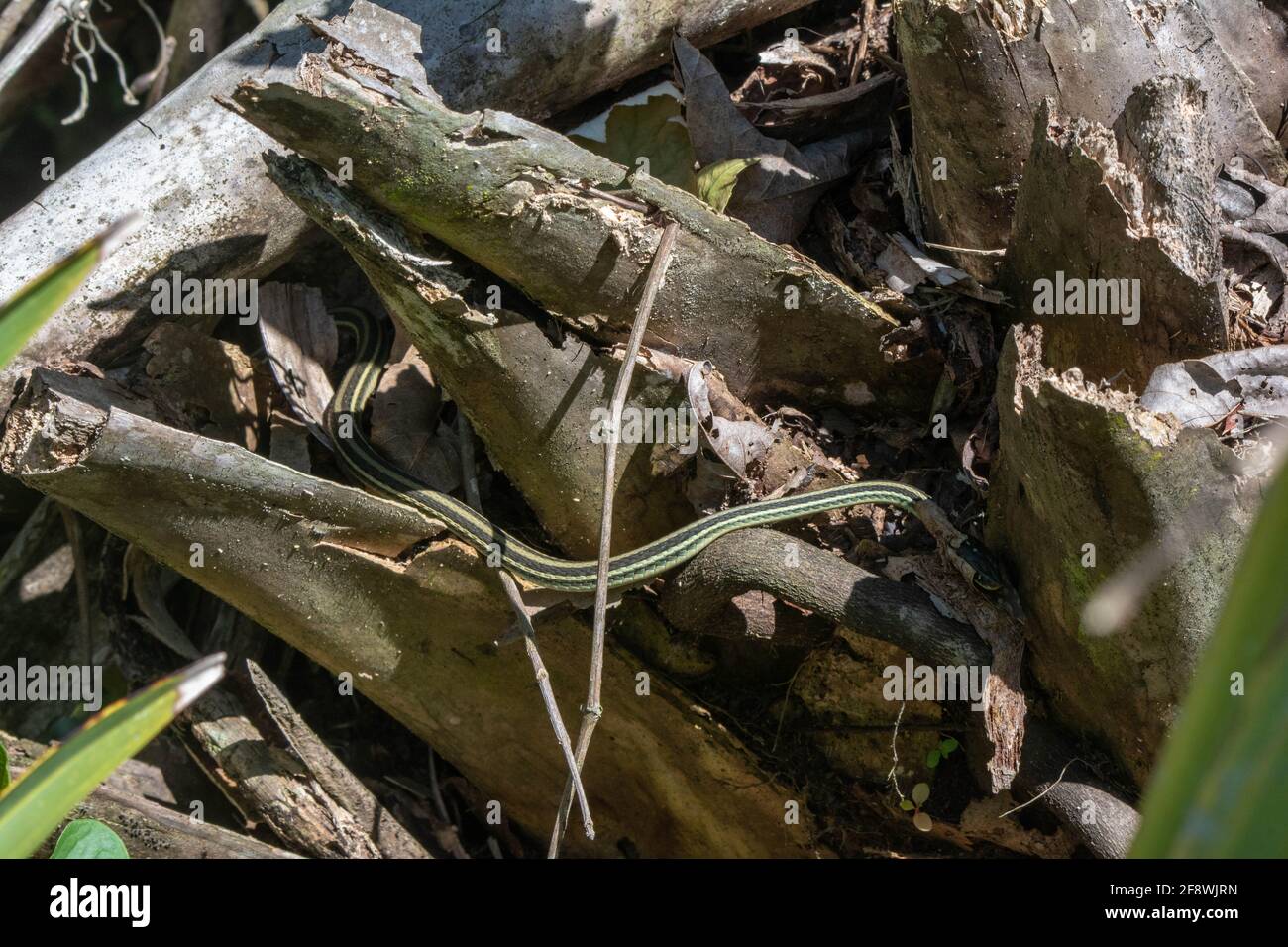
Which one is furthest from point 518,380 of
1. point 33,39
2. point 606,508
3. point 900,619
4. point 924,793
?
point 33,39

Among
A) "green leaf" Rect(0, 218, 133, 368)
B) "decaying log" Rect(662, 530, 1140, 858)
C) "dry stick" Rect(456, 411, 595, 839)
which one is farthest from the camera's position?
"decaying log" Rect(662, 530, 1140, 858)

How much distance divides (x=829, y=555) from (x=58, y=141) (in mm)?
4867

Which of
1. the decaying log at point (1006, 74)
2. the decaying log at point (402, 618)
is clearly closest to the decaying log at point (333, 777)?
the decaying log at point (402, 618)

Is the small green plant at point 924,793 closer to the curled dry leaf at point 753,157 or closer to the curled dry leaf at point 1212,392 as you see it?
the curled dry leaf at point 1212,392

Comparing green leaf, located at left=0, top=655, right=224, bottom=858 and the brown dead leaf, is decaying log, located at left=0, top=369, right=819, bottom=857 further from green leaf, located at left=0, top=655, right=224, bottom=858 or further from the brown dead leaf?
green leaf, located at left=0, top=655, right=224, bottom=858

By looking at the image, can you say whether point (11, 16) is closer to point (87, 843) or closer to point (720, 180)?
point (720, 180)

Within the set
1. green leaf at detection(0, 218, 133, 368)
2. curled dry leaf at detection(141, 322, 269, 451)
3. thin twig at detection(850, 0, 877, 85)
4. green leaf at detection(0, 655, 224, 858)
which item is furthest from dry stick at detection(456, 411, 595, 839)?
thin twig at detection(850, 0, 877, 85)

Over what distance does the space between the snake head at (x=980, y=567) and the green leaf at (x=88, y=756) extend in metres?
2.34

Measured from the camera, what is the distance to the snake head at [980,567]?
2.88m

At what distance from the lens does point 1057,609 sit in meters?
2.80

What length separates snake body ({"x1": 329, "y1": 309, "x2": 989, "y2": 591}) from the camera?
324 cm

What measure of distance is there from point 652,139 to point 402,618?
2.20 meters

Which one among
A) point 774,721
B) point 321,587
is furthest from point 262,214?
point 774,721

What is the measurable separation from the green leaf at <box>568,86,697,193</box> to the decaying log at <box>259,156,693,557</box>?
1254mm
